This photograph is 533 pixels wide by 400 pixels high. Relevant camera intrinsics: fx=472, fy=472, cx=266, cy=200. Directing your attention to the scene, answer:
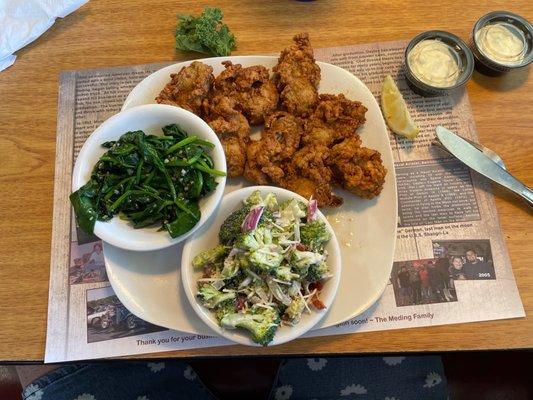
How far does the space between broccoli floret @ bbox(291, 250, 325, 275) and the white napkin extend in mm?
1593

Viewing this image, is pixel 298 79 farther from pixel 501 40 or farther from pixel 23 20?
pixel 23 20

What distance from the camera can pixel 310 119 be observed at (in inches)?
75.5

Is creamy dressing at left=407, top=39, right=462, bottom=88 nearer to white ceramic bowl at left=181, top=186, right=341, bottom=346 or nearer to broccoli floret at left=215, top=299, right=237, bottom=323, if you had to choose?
white ceramic bowl at left=181, top=186, right=341, bottom=346

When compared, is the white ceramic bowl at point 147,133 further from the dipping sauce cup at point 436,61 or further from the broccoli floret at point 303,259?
the dipping sauce cup at point 436,61

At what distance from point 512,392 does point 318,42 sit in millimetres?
1879

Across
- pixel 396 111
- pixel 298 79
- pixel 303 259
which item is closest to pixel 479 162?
pixel 396 111

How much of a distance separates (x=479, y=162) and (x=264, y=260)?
41.5 inches

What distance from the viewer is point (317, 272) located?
1.61m

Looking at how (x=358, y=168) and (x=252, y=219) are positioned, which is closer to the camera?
(x=252, y=219)

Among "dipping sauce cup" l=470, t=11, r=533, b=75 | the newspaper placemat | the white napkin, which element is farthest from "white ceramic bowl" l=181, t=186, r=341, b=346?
the white napkin

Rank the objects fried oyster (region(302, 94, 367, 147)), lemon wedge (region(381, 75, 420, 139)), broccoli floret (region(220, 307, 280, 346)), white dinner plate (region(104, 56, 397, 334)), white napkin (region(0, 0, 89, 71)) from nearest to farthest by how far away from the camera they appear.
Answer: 1. broccoli floret (region(220, 307, 280, 346))
2. white dinner plate (region(104, 56, 397, 334))
3. fried oyster (region(302, 94, 367, 147))
4. lemon wedge (region(381, 75, 420, 139))
5. white napkin (region(0, 0, 89, 71))

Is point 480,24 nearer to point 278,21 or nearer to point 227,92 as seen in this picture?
point 278,21

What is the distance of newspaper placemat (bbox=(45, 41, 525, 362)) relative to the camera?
6.05ft

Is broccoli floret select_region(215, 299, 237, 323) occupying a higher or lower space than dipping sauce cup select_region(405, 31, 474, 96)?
lower
